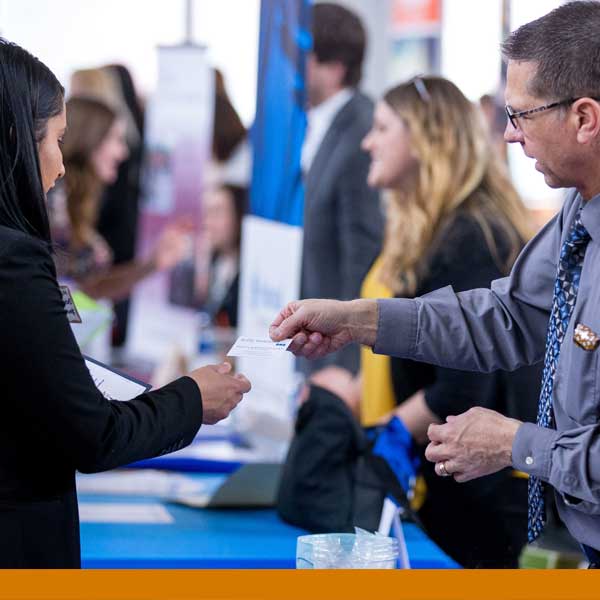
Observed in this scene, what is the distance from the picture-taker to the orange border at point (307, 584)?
50.1 inches

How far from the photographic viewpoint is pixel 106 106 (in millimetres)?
6340

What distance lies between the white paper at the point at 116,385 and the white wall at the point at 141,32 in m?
5.81

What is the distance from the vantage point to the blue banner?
10.2ft

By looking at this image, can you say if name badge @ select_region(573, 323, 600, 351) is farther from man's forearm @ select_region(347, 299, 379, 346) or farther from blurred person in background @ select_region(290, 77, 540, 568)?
blurred person in background @ select_region(290, 77, 540, 568)

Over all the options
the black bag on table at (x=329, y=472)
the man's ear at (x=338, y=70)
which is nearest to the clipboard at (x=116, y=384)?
the black bag on table at (x=329, y=472)

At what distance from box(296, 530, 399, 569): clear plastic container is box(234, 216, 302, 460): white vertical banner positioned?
1.28 metres

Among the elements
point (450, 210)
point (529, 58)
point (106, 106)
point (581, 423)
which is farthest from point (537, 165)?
point (106, 106)

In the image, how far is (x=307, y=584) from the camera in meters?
1.31

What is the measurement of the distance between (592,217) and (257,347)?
0.56 m

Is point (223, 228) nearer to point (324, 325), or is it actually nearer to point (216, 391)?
point (324, 325)

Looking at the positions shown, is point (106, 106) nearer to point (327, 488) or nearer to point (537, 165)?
point (327, 488)

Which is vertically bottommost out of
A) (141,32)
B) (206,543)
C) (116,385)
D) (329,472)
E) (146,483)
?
(146,483)

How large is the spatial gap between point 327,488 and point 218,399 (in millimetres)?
1086

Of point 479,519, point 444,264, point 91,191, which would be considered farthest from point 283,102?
point 91,191
